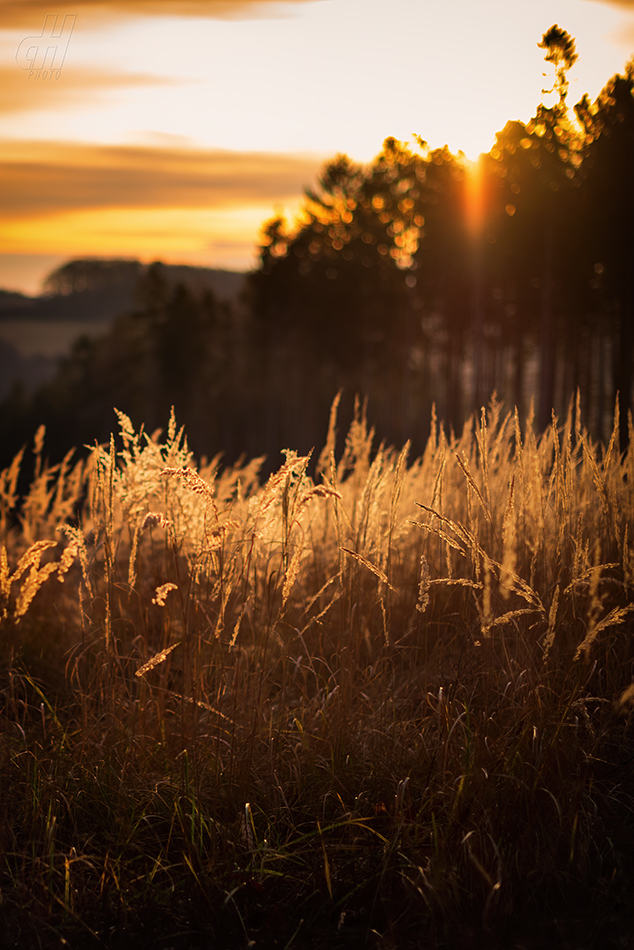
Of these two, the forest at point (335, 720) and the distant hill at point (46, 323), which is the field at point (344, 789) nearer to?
the forest at point (335, 720)

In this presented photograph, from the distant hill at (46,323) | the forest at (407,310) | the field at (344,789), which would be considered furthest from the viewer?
the distant hill at (46,323)

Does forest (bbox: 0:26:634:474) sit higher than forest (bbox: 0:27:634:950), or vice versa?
forest (bbox: 0:26:634:474)

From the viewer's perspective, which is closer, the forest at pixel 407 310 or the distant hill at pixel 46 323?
the forest at pixel 407 310

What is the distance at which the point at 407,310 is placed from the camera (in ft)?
105

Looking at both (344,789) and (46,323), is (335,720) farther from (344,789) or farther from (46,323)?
(46,323)

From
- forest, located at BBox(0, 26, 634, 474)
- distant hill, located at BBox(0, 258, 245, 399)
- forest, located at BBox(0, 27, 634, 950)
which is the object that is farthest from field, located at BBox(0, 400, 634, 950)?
distant hill, located at BBox(0, 258, 245, 399)

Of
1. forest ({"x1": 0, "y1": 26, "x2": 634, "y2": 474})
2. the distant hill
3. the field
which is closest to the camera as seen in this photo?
the field

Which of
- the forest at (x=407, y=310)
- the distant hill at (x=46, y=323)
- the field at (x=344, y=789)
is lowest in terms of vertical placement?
the field at (x=344, y=789)

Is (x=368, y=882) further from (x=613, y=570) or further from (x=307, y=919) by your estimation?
(x=613, y=570)

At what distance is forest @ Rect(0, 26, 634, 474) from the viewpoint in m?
14.0

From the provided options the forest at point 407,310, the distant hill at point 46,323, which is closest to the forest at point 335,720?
the forest at point 407,310

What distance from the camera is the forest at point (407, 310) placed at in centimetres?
1405

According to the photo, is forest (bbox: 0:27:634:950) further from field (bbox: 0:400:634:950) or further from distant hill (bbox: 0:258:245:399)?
distant hill (bbox: 0:258:245:399)

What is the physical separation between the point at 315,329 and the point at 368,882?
36.6 m
